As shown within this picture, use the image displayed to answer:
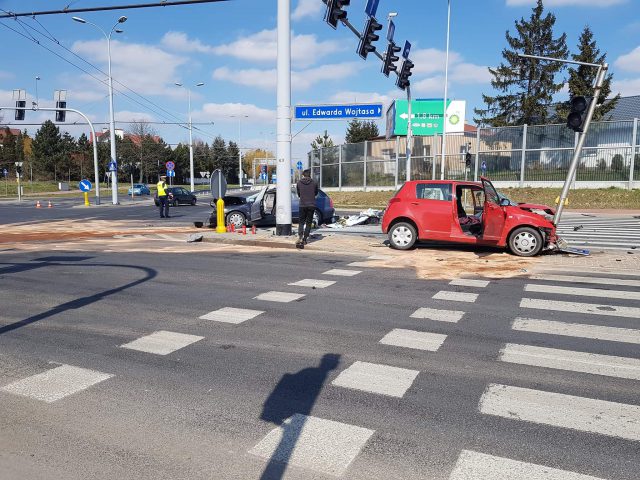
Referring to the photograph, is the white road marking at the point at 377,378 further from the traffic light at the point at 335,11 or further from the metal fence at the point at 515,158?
the metal fence at the point at 515,158

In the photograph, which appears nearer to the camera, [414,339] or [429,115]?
[414,339]

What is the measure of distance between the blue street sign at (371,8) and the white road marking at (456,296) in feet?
39.2

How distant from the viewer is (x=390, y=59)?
751 inches

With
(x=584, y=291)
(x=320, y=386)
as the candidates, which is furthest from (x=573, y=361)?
(x=584, y=291)

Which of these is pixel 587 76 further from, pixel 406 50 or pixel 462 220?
pixel 462 220

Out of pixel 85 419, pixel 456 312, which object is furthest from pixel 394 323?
pixel 85 419

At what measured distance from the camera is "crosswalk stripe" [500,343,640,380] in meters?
4.41

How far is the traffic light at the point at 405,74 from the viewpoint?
2044cm

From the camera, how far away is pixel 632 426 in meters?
3.42

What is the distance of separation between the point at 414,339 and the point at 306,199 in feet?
24.2

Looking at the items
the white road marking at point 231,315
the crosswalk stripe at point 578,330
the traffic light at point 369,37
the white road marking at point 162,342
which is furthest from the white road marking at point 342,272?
the traffic light at point 369,37

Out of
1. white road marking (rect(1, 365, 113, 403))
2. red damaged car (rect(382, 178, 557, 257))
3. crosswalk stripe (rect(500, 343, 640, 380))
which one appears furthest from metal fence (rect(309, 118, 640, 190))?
white road marking (rect(1, 365, 113, 403))

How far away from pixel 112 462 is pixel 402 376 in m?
2.34

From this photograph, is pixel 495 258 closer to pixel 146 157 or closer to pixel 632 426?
pixel 632 426
